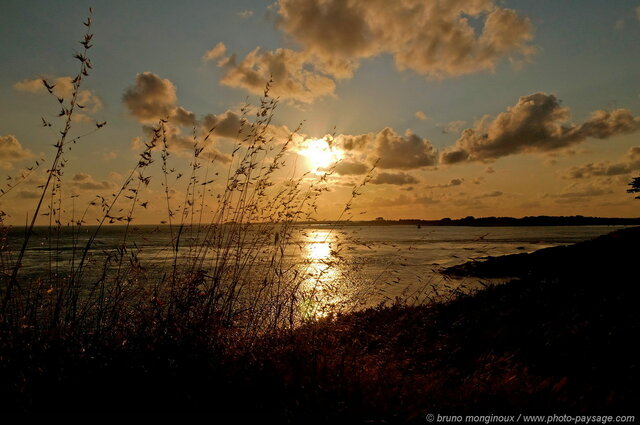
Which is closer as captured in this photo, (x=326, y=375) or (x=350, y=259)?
(x=326, y=375)

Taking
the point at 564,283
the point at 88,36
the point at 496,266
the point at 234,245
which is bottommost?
the point at 496,266

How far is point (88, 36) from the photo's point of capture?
4121 millimetres

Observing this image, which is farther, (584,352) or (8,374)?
(584,352)

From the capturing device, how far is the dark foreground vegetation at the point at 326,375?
310 cm

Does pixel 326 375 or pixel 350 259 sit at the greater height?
pixel 326 375

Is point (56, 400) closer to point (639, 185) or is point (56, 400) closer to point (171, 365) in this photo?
point (171, 365)

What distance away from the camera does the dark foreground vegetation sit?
10.2ft

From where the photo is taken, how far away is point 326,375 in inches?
144

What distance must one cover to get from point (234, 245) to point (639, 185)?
117 feet

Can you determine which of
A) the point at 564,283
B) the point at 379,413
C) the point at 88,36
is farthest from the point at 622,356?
the point at 88,36

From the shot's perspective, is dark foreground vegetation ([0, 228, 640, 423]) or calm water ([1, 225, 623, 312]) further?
calm water ([1, 225, 623, 312])

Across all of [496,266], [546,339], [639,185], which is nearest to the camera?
[546,339]

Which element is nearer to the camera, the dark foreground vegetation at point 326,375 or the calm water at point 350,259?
the dark foreground vegetation at point 326,375

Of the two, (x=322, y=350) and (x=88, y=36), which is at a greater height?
(x=88, y=36)
